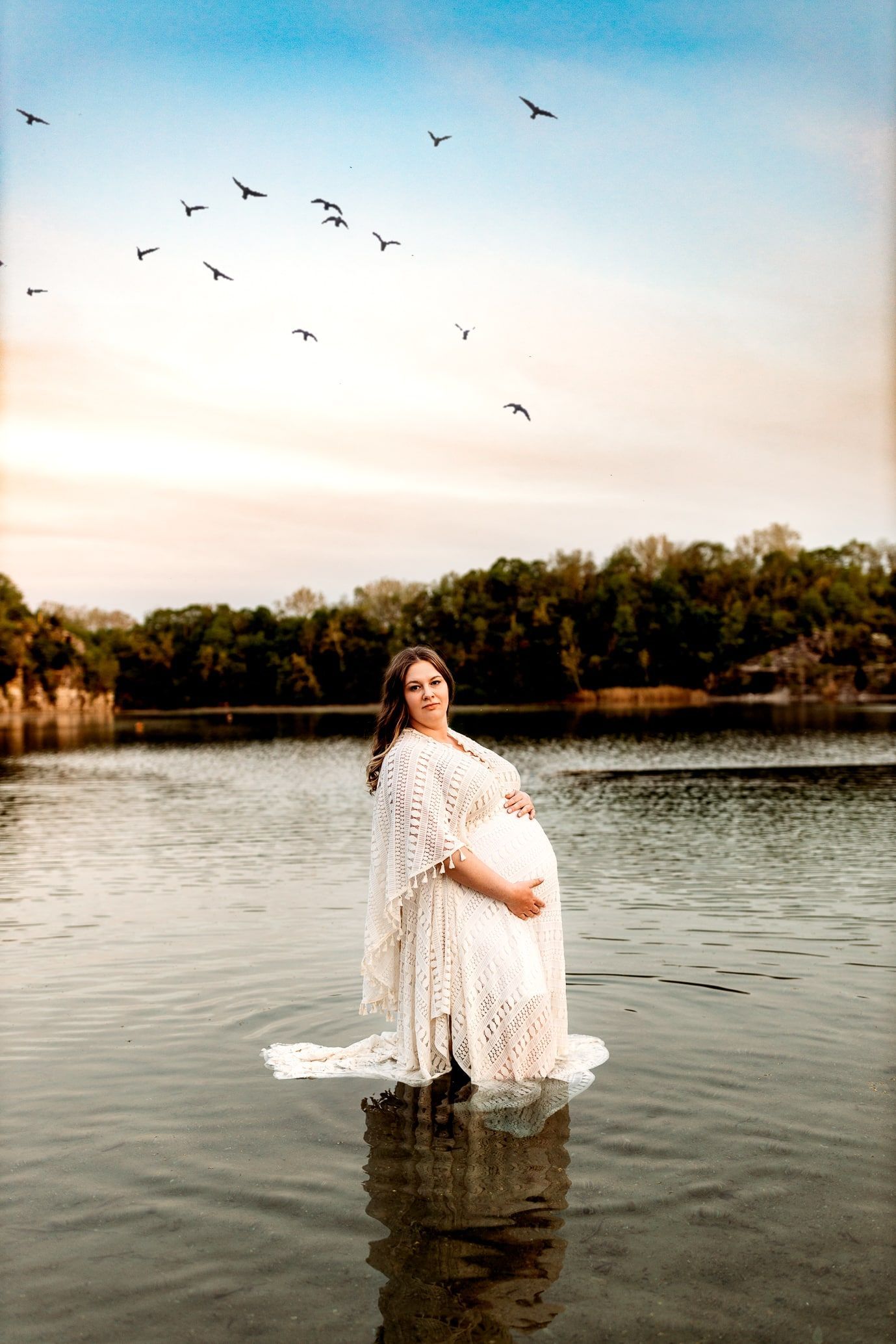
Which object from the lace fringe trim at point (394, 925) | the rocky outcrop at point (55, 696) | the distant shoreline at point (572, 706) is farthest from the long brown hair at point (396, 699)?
the rocky outcrop at point (55, 696)

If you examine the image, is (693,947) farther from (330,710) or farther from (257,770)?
(330,710)

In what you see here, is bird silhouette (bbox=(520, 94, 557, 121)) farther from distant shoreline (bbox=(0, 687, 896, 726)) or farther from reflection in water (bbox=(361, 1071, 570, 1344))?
distant shoreline (bbox=(0, 687, 896, 726))

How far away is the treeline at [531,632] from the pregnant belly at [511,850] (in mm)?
107486

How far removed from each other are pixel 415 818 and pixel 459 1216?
171cm

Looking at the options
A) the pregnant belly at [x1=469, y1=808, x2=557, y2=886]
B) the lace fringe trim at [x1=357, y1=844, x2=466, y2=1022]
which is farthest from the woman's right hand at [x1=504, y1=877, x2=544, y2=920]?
the lace fringe trim at [x1=357, y1=844, x2=466, y2=1022]

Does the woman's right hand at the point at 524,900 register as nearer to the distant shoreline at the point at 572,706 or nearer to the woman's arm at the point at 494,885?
the woman's arm at the point at 494,885

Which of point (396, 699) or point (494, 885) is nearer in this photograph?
point (494, 885)

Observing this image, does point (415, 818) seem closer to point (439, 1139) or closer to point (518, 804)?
point (518, 804)

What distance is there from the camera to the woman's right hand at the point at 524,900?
18.0 feet

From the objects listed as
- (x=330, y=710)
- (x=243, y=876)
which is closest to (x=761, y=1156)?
(x=243, y=876)

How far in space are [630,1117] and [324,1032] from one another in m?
2.41

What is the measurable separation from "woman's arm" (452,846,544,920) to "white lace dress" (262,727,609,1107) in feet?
0.11

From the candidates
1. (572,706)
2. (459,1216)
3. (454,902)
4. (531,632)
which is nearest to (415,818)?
(454,902)

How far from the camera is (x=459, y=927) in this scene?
18.5ft
